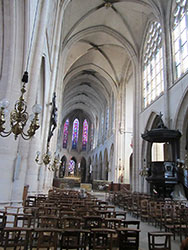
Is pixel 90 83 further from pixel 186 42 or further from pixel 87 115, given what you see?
pixel 186 42

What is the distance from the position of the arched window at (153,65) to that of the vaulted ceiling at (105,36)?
1118 millimetres

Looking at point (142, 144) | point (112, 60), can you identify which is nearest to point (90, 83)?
point (112, 60)

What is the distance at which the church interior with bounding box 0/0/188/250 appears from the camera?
598 cm

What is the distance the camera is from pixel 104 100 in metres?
34.6

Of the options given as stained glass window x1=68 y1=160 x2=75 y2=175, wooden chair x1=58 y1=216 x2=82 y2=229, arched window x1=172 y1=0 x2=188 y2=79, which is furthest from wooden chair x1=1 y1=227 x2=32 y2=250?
stained glass window x1=68 y1=160 x2=75 y2=175

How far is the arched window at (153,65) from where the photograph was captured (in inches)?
643

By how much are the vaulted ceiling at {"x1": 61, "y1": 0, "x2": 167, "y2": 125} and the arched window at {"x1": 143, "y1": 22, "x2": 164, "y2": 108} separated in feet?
3.67

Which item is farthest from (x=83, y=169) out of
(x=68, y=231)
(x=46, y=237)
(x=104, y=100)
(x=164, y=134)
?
(x=68, y=231)

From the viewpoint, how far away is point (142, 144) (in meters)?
17.7

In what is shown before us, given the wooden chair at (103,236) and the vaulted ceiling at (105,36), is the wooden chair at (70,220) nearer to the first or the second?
the wooden chair at (103,236)

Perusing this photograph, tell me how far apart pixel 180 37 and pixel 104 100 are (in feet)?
69.8

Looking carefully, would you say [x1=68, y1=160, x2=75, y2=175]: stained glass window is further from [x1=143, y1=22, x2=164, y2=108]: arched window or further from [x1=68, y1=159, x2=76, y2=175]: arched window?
[x1=143, y1=22, x2=164, y2=108]: arched window

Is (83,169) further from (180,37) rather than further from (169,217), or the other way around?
(169,217)

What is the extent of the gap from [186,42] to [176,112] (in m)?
4.31
